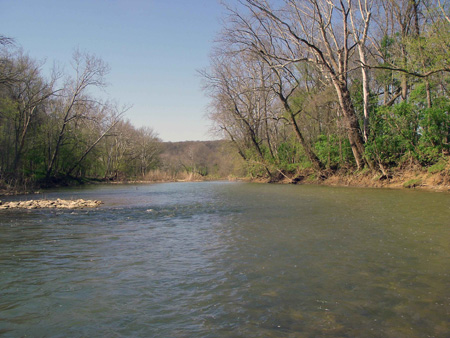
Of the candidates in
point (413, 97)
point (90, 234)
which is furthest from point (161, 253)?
point (413, 97)

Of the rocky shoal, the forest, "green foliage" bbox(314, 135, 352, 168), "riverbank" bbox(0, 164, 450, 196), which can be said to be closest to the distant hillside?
the forest

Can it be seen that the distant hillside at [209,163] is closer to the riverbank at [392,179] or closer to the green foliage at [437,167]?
the riverbank at [392,179]

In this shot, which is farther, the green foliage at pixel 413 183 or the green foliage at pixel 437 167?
the green foliage at pixel 413 183

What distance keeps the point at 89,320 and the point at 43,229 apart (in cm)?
587

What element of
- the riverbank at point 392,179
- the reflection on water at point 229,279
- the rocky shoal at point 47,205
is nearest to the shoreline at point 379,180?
the riverbank at point 392,179

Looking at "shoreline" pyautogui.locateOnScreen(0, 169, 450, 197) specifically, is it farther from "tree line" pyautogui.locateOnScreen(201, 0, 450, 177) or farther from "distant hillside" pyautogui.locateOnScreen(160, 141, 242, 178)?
"distant hillside" pyautogui.locateOnScreen(160, 141, 242, 178)

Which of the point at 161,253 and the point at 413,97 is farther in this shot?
the point at 413,97

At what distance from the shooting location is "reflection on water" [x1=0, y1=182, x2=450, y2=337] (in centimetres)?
335

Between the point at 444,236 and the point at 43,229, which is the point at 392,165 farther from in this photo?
the point at 43,229

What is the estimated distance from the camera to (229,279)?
15.3 ft

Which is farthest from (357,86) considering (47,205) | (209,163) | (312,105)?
(209,163)

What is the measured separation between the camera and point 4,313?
3.64 m

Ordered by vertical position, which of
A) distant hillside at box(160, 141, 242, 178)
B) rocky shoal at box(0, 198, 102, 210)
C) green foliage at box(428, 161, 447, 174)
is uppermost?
distant hillside at box(160, 141, 242, 178)

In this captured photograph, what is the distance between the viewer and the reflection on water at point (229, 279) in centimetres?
335
